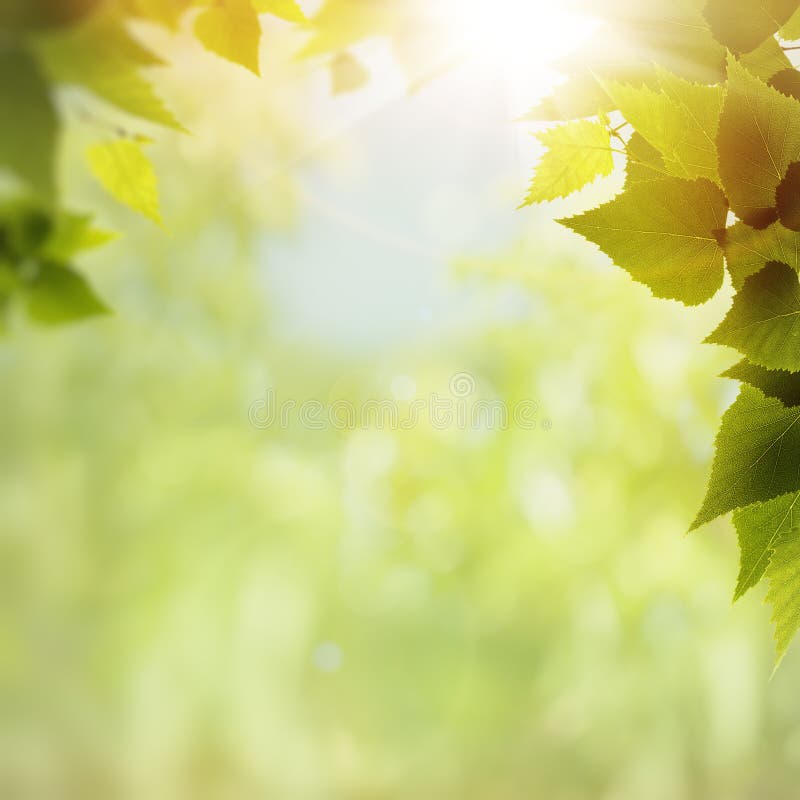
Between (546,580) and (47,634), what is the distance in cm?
213

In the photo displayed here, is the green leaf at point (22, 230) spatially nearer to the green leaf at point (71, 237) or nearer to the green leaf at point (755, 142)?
the green leaf at point (71, 237)

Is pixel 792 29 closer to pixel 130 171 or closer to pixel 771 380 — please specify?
pixel 771 380

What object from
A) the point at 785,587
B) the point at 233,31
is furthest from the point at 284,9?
the point at 785,587

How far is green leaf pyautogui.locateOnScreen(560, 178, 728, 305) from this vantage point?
172mm

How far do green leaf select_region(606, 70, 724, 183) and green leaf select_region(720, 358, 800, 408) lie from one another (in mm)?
51

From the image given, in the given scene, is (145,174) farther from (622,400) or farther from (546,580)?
(546,580)

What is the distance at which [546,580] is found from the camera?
2430 mm

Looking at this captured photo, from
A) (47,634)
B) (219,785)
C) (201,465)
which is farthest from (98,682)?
(201,465)

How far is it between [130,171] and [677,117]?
17 cm

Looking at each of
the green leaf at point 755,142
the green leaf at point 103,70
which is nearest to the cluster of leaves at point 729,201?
the green leaf at point 755,142

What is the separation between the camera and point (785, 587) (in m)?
0.19

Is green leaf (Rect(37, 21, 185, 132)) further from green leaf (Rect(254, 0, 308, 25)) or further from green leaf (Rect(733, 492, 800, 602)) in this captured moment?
green leaf (Rect(733, 492, 800, 602))

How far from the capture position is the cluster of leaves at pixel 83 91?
163mm

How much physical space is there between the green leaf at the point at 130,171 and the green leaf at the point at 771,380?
18cm
